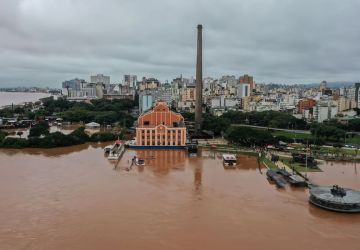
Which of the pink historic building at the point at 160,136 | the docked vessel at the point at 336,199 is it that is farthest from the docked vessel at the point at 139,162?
the docked vessel at the point at 336,199

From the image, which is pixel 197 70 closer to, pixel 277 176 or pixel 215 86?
pixel 277 176

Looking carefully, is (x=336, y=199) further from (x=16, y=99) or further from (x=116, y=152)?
(x=16, y=99)

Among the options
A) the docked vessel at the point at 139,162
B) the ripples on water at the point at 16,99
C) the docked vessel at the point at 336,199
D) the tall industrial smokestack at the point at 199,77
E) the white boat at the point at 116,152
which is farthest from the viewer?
the ripples on water at the point at 16,99

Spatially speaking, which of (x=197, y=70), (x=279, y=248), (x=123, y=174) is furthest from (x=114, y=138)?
(x=279, y=248)

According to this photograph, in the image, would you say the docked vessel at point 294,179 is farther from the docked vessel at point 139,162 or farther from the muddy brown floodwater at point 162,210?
the docked vessel at point 139,162

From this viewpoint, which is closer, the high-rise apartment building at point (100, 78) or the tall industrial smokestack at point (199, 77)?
the tall industrial smokestack at point (199, 77)

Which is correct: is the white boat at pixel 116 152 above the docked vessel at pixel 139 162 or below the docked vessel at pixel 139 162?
above

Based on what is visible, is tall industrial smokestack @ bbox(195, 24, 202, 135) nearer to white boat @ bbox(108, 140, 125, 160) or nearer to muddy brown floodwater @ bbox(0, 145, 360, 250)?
white boat @ bbox(108, 140, 125, 160)
